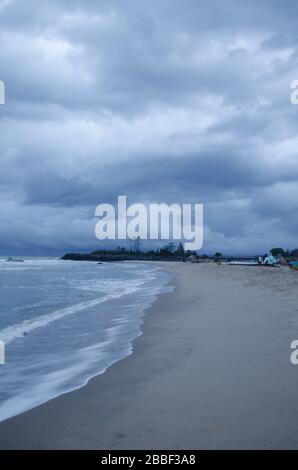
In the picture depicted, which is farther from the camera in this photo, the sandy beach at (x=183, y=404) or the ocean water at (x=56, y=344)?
the ocean water at (x=56, y=344)

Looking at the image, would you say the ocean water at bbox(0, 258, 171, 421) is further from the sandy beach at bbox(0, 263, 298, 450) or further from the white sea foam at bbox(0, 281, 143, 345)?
the sandy beach at bbox(0, 263, 298, 450)

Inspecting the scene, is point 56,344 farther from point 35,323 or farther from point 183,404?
point 183,404

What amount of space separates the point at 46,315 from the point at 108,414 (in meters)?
9.17

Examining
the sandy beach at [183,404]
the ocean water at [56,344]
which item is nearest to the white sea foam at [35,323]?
the ocean water at [56,344]

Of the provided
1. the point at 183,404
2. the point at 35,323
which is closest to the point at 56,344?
the point at 35,323

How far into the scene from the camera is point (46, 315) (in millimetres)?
12922

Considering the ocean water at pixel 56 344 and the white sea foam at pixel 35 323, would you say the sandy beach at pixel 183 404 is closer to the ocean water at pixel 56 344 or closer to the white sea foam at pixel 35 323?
the ocean water at pixel 56 344

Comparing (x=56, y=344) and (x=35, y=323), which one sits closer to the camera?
(x=56, y=344)

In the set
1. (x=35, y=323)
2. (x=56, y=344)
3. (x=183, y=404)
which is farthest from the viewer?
(x=35, y=323)

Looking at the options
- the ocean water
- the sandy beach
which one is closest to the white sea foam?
the ocean water

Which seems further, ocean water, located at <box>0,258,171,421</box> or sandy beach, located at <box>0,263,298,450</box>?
ocean water, located at <box>0,258,171,421</box>

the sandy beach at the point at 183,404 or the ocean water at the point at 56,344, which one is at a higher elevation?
the sandy beach at the point at 183,404
